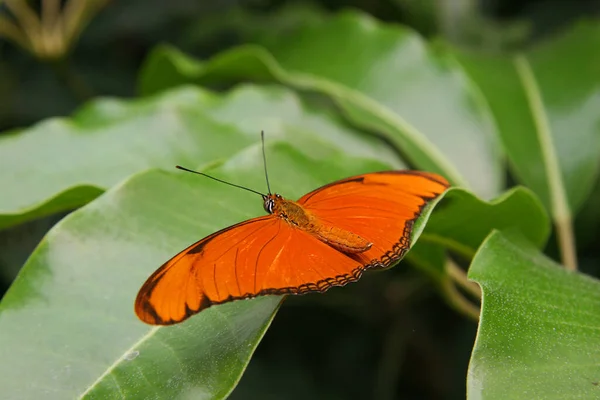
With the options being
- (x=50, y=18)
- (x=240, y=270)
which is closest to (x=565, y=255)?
(x=240, y=270)

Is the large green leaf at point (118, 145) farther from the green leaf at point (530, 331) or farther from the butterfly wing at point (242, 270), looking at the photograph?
the green leaf at point (530, 331)

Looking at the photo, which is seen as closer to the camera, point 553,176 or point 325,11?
point 553,176

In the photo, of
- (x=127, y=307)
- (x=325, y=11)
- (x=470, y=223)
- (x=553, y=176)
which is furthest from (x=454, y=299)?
(x=325, y=11)

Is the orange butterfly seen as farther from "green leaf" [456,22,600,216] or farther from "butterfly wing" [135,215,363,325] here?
"green leaf" [456,22,600,216]

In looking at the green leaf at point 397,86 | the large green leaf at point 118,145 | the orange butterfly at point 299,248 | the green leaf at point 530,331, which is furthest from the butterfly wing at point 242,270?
the green leaf at point 397,86

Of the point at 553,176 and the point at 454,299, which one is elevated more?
the point at 553,176

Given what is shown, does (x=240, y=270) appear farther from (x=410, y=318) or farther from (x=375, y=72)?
(x=410, y=318)

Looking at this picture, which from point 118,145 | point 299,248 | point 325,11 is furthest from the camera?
point 325,11

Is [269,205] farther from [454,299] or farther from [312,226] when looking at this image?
[454,299]
